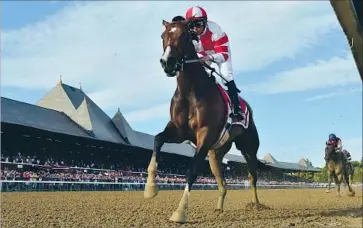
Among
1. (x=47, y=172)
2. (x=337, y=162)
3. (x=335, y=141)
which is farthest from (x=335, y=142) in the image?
(x=47, y=172)

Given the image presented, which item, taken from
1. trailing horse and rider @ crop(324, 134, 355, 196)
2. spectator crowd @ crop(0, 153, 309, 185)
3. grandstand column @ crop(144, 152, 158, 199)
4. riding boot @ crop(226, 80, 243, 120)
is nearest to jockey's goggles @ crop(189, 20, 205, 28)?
riding boot @ crop(226, 80, 243, 120)

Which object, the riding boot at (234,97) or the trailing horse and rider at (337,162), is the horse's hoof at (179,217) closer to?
the riding boot at (234,97)

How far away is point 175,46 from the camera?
6074mm

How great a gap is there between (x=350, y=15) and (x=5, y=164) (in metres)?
24.5

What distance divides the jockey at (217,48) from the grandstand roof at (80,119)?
2450 centimetres

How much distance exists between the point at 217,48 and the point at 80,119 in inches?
1376

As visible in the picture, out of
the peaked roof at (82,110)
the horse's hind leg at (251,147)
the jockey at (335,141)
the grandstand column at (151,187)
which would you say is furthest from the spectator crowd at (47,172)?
the grandstand column at (151,187)

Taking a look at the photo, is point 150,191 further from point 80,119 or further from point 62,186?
point 80,119

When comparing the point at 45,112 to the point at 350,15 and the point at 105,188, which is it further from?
the point at 350,15

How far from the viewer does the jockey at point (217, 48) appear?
7.09 meters

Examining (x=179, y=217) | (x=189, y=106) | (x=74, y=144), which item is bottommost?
(x=179, y=217)

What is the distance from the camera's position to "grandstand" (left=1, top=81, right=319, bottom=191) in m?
26.6

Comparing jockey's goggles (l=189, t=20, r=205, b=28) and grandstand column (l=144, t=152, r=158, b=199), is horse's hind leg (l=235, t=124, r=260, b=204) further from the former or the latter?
grandstand column (l=144, t=152, r=158, b=199)

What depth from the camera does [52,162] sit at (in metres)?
29.9
